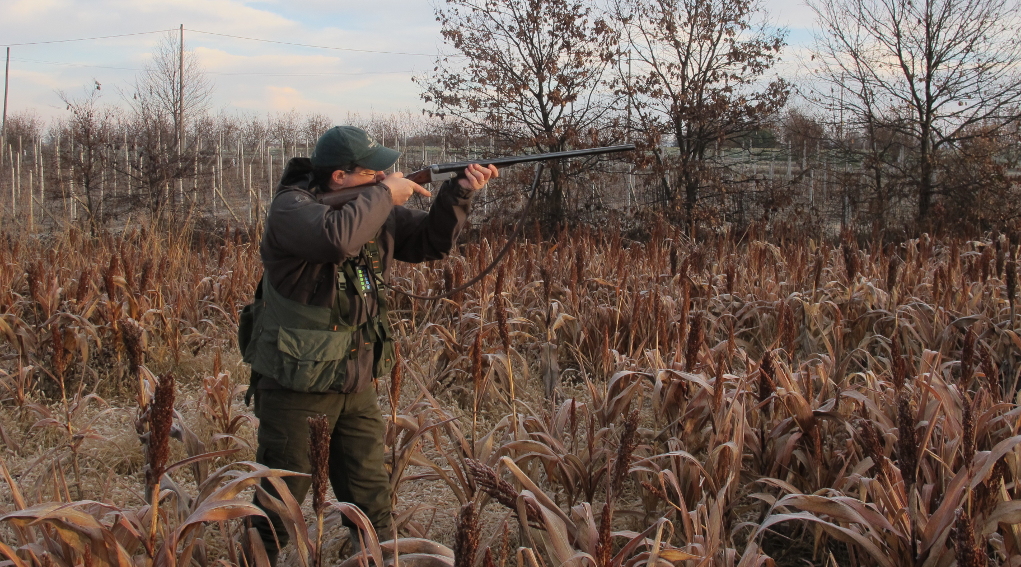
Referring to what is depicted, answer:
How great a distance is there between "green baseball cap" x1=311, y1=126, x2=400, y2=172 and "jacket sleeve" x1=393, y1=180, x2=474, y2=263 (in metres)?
0.26

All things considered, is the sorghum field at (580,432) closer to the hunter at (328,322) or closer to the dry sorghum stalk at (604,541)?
the dry sorghum stalk at (604,541)

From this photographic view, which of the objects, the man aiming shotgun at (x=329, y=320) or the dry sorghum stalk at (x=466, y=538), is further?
the man aiming shotgun at (x=329, y=320)

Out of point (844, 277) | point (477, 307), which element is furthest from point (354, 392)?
point (844, 277)

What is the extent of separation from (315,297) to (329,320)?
3.5 inches

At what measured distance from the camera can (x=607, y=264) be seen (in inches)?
255

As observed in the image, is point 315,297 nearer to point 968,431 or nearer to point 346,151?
point 346,151

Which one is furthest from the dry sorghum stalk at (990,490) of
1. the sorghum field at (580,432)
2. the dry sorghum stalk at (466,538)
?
the dry sorghum stalk at (466,538)

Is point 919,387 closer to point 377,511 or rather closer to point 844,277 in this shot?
point 377,511

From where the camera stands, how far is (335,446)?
2480mm

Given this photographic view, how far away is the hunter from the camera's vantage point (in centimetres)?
224

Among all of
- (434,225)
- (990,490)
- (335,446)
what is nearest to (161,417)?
(335,446)

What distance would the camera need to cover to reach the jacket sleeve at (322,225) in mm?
2195

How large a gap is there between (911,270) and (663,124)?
6.87 metres

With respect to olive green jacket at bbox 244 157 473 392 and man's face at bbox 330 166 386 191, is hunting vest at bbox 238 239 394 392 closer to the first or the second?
olive green jacket at bbox 244 157 473 392
